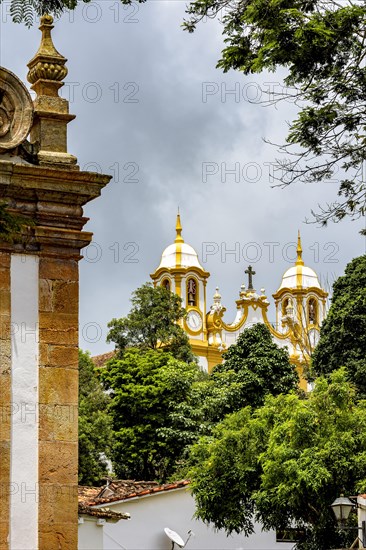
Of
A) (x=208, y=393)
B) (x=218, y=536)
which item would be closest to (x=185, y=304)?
(x=208, y=393)

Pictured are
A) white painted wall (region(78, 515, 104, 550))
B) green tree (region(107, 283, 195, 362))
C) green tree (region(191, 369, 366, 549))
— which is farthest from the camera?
green tree (region(107, 283, 195, 362))

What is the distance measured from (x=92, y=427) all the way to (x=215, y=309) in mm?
29874

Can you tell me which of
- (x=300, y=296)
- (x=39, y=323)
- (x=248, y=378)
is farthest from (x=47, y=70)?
(x=300, y=296)

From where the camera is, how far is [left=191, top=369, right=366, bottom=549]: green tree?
2394 centimetres

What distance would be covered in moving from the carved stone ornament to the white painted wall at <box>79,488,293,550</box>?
501 inches

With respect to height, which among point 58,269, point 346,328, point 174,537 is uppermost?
point 346,328

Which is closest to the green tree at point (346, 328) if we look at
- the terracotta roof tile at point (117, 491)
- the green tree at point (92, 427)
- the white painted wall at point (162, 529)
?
the green tree at point (92, 427)

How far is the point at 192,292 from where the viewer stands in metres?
67.8

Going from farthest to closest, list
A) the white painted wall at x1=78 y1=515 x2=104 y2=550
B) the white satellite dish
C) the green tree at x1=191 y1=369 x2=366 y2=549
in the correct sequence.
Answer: the white satellite dish
the green tree at x1=191 y1=369 x2=366 y2=549
the white painted wall at x1=78 y1=515 x2=104 y2=550

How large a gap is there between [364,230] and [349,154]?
29.5 inches

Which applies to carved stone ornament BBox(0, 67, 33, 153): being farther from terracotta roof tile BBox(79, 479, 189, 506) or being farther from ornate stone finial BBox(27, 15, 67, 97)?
terracotta roof tile BBox(79, 479, 189, 506)

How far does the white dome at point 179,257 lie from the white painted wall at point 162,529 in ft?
131

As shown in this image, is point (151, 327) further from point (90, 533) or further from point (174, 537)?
point (90, 533)

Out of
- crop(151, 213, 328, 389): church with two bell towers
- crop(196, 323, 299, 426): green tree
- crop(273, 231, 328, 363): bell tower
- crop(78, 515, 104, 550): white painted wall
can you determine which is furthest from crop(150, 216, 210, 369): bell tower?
crop(78, 515, 104, 550): white painted wall
